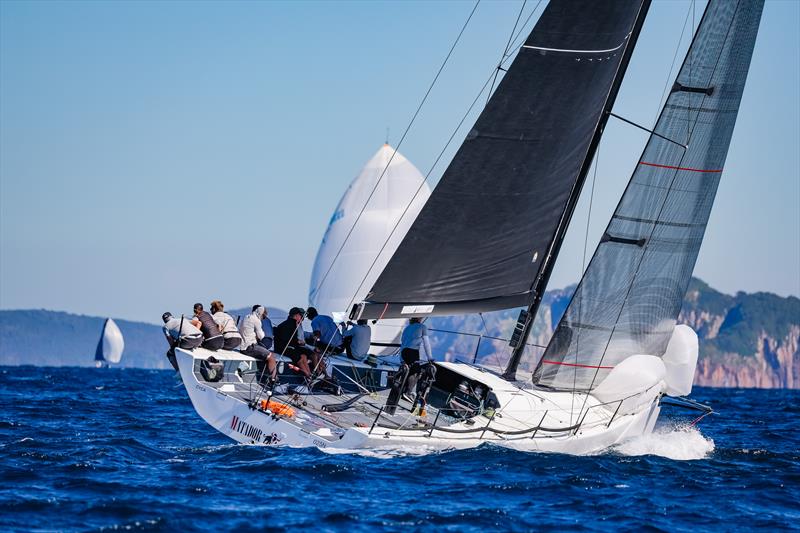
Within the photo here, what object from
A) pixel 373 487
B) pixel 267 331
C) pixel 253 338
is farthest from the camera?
pixel 267 331

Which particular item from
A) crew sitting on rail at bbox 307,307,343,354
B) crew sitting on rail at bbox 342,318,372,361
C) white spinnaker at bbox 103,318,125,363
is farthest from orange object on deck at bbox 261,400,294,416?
white spinnaker at bbox 103,318,125,363

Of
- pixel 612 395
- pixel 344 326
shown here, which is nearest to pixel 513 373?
pixel 612 395

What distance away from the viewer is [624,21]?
48.6 feet

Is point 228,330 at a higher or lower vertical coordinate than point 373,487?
higher

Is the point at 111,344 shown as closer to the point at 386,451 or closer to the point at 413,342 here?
the point at 413,342

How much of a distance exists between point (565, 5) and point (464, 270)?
3919 millimetres

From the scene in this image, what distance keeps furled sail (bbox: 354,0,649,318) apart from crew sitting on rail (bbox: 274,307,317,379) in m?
1.32

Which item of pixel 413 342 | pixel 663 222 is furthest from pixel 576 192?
pixel 413 342

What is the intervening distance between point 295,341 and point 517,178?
3.76 metres

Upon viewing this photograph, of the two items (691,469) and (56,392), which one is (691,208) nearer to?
(691,469)

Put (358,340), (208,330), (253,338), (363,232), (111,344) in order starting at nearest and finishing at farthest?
(208,330), (253,338), (358,340), (363,232), (111,344)

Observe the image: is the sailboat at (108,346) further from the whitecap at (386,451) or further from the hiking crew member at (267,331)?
the whitecap at (386,451)

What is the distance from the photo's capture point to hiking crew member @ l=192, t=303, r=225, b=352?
14375mm

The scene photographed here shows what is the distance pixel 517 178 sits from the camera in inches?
570
